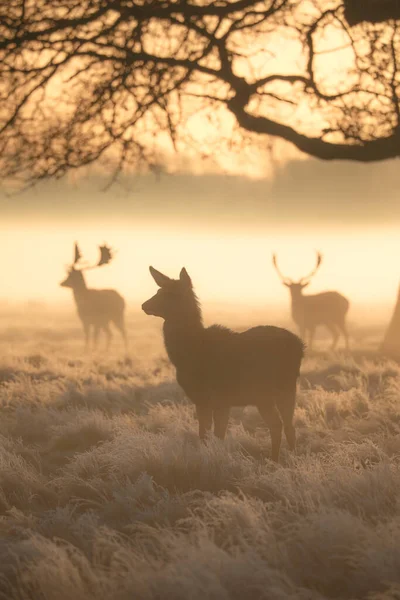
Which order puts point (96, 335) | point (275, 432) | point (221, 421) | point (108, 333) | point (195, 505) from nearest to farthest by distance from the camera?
point (195, 505) → point (275, 432) → point (221, 421) → point (108, 333) → point (96, 335)

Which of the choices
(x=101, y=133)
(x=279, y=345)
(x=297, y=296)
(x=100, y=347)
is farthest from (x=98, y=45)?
(x=100, y=347)

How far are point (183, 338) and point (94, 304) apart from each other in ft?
46.5

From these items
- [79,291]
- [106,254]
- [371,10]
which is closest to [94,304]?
[79,291]

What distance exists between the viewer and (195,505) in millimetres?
5977

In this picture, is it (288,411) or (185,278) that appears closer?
(288,411)

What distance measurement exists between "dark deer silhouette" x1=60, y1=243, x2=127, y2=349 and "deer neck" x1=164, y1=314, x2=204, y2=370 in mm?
12849

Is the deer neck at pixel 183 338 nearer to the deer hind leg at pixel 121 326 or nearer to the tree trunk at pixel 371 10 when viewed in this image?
the tree trunk at pixel 371 10

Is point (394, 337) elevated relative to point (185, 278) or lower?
lower

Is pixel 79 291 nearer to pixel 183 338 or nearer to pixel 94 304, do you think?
pixel 94 304

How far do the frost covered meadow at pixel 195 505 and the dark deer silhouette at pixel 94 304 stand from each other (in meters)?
10.2

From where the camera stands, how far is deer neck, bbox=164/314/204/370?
7828 mm

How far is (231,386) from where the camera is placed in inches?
297

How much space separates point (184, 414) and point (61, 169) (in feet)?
12.0

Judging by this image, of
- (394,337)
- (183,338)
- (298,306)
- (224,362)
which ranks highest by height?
(183,338)
